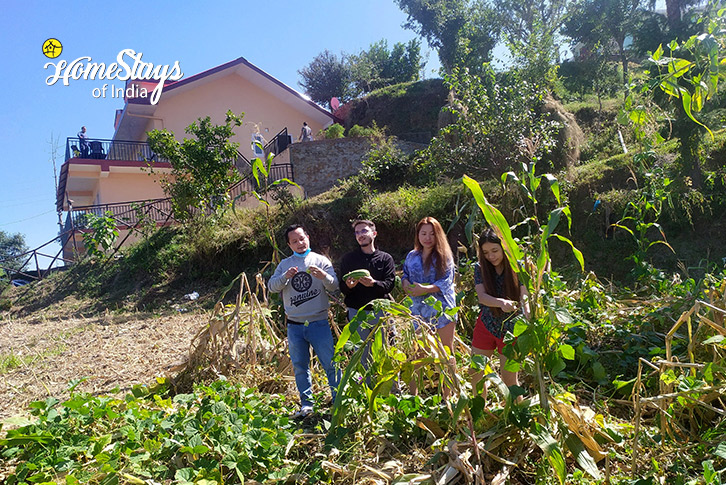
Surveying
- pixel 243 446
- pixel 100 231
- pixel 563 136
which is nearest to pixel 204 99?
pixel 100 231

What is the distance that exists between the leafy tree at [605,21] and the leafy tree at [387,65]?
35.2ft

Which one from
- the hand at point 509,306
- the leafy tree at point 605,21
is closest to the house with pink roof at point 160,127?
the leafy tree at point 605,21

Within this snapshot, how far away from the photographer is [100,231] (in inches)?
426

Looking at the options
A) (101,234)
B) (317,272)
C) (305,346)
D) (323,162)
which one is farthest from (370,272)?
(101,234)

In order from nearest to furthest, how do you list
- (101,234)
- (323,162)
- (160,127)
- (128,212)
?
(101,234) → (323,162) → (128,212) → (160,127)

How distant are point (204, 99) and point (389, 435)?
Result: 17.1 metres

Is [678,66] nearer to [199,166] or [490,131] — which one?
[490,131]

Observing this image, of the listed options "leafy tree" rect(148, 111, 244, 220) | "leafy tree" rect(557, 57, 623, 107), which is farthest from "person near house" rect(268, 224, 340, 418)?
"leafy tree" rect(557, 57, 623, 107)

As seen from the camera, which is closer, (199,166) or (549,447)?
(549,447)

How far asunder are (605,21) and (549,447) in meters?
19.0

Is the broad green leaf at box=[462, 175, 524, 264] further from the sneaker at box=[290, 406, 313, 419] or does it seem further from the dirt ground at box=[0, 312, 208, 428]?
the dirt ground at box=[0, 312, 208, 428]

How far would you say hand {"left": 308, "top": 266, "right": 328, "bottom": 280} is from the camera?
318 cm

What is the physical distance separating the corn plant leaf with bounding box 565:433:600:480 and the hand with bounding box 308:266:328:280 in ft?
5.83

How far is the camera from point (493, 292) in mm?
2781
